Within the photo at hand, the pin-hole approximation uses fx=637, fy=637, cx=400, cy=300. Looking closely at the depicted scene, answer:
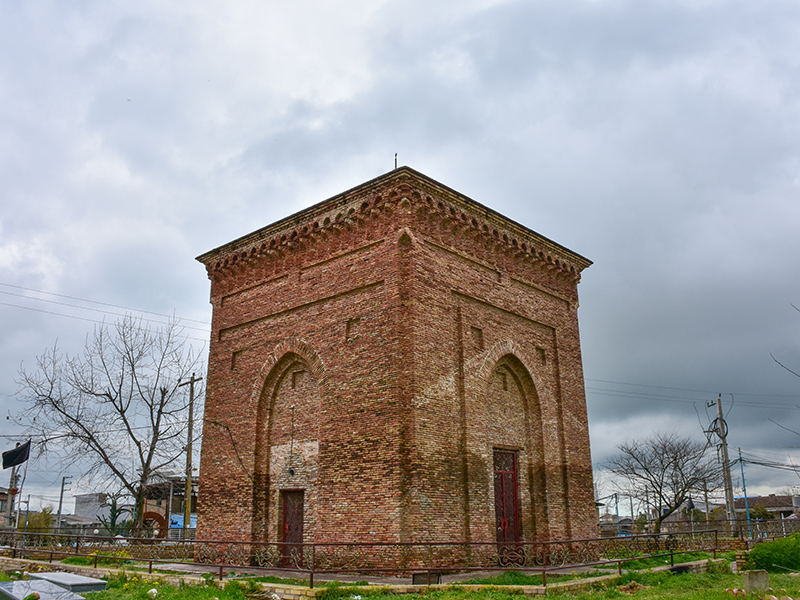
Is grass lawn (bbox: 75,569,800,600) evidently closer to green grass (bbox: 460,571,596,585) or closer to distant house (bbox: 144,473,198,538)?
green grass (bbox: 460,571,596,585)

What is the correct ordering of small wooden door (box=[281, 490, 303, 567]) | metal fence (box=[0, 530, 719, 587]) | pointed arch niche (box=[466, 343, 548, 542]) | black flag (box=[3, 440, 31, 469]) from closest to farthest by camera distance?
metal fence (box=[0, 530, 719, 587]) < pointed arch niche (box=[466, 343, 548, 542]) < small wooden door (box=[281, 490, 303, 567]) < black flag (box=[3, 440, 31, 469])

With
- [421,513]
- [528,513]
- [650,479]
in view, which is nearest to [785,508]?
[650,479]

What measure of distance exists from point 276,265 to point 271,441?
4737 mm

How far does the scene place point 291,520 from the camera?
1549cm

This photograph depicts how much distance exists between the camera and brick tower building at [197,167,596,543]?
Result: 13.7 meters

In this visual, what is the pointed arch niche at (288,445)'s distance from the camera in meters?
15.3

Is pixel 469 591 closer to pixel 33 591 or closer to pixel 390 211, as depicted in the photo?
pixel 33 591

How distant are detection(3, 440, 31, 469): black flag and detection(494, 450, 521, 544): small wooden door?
17696 mm

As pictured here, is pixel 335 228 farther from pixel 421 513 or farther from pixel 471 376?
pixel 421 513

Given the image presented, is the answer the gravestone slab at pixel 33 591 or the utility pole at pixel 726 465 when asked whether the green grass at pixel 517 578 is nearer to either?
the gravestone slab at pixel 33 591

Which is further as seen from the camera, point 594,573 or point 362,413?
point 362,413

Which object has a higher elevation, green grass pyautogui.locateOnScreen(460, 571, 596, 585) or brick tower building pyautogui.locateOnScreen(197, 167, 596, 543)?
brick tower building pyautogui.locateOnScreen(197, 167, 596, 543)

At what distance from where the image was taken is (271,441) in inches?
651

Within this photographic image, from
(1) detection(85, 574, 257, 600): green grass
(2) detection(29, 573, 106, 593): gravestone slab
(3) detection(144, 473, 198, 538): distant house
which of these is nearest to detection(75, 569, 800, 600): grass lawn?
(1) detection(85, 574, 257, 600): green grass
